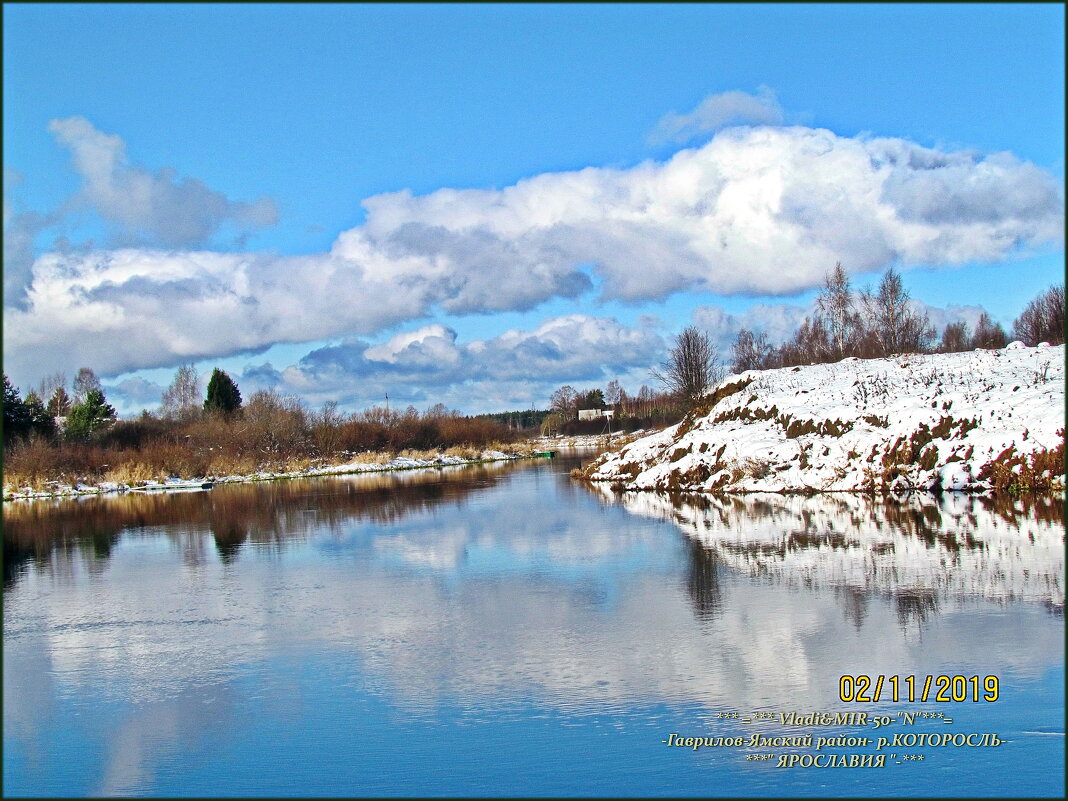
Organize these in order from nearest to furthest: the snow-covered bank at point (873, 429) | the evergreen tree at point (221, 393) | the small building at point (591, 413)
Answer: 1. the snow-covered bank at point (873, 429)
2. the evergreen tree at point (221, 393)
3. the small building at point (591, 413)

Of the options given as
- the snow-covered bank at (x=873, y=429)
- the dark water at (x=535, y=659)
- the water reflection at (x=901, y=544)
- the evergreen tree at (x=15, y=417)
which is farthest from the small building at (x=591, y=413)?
the dark water at (x=535, y=659)

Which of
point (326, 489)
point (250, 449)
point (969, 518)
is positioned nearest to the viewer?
point (969, 518)

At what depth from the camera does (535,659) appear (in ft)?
30.1

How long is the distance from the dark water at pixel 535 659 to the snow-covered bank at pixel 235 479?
89.7ft

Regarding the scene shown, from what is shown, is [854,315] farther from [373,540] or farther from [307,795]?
[307,795]

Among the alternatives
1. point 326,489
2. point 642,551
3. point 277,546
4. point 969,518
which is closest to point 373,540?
point 277,546

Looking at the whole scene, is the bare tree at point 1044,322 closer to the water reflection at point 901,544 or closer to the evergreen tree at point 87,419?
the water reflection at point 901,544

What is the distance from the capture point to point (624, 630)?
10.2 meters

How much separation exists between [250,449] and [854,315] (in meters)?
42.4

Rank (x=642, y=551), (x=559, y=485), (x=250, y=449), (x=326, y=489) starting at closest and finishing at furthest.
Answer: (x=642, y=551) → (x=559, y=485) → (x=326, y=489) → (x=250, y=449)

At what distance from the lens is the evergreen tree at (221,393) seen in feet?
251

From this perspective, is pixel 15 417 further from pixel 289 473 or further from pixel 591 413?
pixel 591 413

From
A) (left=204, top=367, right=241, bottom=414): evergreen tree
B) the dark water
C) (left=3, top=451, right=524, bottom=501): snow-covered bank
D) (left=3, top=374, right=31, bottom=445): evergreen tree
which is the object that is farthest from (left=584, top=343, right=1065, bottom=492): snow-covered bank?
(left=204, top=367, right=241, bottom=414): evergreen tree

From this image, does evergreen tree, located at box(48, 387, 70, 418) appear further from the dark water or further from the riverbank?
the dark water
